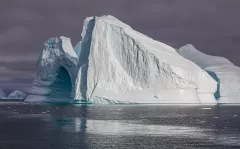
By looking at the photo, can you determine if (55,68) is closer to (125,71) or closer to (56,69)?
(56,69)

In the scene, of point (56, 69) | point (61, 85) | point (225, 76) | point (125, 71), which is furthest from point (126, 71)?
point (225, 76)

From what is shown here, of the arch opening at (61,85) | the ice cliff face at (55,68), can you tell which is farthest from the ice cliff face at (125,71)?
the arch opening at (61,85)

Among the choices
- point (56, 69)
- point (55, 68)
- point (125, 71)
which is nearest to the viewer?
point (125, 71)

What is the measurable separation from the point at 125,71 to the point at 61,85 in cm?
1783

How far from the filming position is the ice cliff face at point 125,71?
172 feet

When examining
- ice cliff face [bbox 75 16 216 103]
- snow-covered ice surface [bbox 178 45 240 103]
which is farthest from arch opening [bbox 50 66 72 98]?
snow-covered ice surface [bbox 178 45 240 103]

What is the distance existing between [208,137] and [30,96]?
55.6 meters

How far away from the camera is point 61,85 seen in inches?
2655

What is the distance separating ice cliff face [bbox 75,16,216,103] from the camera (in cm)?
5241

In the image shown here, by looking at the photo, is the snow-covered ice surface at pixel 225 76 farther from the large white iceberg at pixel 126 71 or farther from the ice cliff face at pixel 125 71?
the ice cliff face at pixel 125 71

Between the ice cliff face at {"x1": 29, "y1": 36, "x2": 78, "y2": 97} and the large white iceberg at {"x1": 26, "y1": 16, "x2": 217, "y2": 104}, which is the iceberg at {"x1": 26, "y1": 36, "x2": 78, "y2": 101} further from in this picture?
the large white iceberg at {"x1": 26, "y1": 16, "x2": 217, "y2": 104}

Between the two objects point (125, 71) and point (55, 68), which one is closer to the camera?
point (125, 71)

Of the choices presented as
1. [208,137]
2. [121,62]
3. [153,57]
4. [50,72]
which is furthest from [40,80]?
[208,137]

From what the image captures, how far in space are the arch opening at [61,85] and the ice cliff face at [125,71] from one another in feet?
32.9
